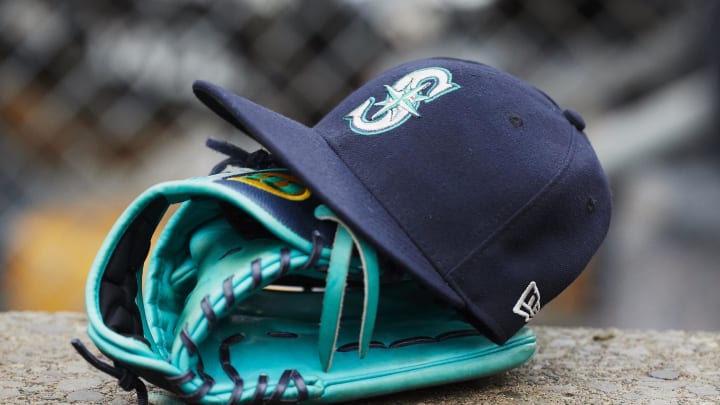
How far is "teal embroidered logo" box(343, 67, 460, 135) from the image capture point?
35.7 inches

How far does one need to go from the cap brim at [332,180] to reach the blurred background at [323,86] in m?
1.50

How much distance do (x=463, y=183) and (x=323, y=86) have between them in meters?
1.61

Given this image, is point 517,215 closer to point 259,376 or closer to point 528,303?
point 528,303

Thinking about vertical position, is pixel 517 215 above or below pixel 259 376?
above

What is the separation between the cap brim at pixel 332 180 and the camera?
2.66ft

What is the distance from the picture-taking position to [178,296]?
0.94 m

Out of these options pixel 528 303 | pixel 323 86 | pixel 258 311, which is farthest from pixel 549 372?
pixel 323 86

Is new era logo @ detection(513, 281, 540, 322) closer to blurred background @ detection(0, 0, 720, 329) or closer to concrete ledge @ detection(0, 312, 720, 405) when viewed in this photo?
concrete ledge @ detection(0, 312, 720, 405)

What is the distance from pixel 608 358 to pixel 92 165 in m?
1.74

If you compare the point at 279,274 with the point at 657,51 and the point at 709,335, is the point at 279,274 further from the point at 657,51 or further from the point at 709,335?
the point at 657,51

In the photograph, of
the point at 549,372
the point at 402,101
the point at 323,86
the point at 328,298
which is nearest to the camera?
the point at 328,298

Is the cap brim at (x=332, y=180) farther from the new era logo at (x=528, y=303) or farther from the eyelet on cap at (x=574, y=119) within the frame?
the eyelet on cap at (x=574, y=119)

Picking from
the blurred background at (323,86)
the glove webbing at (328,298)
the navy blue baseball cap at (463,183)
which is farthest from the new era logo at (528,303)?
the blurred background at (323,86)

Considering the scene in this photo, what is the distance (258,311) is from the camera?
942 mm
